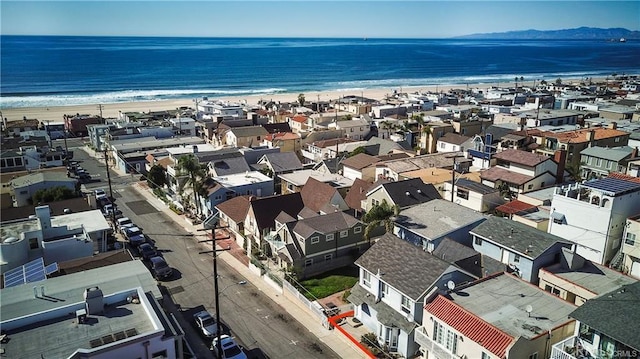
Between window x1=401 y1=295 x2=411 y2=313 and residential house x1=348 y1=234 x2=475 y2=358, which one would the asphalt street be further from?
window x1=401 y1=295 x2=411 y2=313

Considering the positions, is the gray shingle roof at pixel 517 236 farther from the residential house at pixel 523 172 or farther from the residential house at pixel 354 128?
the residential house at pixel 354 128

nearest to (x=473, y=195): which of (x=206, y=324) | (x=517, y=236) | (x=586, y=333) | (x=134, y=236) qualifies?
(x=517, y=236)

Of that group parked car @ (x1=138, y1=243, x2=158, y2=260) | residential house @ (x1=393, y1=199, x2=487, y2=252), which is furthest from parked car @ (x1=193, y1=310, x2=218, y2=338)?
residential house @ (x1=393, y1=199, x2=487, y2=252)

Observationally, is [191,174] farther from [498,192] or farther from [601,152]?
[601,152]

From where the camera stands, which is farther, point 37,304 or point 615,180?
point 615,180

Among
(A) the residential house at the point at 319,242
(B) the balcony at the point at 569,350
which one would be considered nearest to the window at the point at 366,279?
(A) the residential house at the point at 319,242

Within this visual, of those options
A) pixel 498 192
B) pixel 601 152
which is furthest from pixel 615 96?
pixel 498 192
